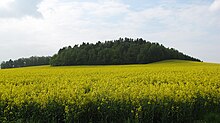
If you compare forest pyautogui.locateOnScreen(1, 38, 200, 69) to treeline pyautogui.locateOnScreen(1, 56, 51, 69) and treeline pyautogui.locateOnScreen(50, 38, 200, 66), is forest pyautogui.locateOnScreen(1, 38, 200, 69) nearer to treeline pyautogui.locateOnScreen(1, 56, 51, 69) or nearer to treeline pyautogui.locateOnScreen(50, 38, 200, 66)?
treeline pyautogui.locateOnScreen(50, 38, 200, 66)

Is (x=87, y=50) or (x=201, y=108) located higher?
(x=87, y=50)

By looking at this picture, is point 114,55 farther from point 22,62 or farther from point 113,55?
point 22,62

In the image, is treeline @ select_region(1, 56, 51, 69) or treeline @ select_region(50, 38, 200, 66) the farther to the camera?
treeline @ select_region(1, 56, 51, 69)

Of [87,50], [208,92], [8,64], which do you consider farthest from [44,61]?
[208,92]

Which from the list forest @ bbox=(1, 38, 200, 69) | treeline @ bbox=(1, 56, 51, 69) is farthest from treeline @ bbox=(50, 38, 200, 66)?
treeline @ bbox=(1, 56, 51, 69)

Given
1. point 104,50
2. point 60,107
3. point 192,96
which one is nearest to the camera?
point 60,107

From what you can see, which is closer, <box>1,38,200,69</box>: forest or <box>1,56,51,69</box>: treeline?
<box>1,38,200,69</box>: forest

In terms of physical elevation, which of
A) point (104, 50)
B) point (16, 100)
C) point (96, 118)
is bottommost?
point (96, 118)

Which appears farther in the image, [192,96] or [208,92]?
[208,92]

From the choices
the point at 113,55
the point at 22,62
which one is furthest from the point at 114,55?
the point at 22,62

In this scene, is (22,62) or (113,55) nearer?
(113,55)

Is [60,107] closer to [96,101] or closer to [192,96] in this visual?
[96,101]

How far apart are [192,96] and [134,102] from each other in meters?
2.39

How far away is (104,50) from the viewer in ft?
228
